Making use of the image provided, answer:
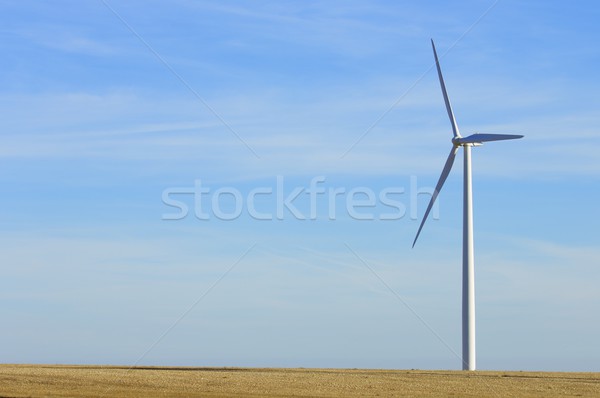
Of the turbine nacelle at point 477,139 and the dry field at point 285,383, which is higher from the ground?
the turbine nacelle at point 477,139

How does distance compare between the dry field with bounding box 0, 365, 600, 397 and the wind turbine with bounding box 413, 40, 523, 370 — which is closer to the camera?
the dry field with bounding box 0, 365, 600, 397

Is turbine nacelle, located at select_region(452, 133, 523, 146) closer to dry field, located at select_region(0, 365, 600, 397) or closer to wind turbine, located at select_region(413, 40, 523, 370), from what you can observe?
wind turbine, located at select_region(413, 40, 523, 370)

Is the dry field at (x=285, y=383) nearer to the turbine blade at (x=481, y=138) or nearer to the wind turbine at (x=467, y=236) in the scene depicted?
the wind turbine at (x=467, y=236)

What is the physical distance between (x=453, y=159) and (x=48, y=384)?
3120cm

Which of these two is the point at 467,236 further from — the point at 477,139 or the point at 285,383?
the point at 285,383

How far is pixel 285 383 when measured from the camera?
2135 inches

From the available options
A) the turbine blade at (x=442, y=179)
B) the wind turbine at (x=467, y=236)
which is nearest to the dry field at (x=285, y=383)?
the wind turbine at (x=467, y=236)

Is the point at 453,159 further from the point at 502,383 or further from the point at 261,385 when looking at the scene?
the point at 261,385

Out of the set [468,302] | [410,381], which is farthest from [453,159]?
[410,381]

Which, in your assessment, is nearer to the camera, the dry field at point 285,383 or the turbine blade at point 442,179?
the dry field at point 285,383

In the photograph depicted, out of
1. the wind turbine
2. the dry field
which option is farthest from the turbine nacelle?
the dry field

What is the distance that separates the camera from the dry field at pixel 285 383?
159ft

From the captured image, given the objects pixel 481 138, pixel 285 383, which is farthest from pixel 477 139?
pixel 285 383

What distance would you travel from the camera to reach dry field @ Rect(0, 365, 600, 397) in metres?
48.6
